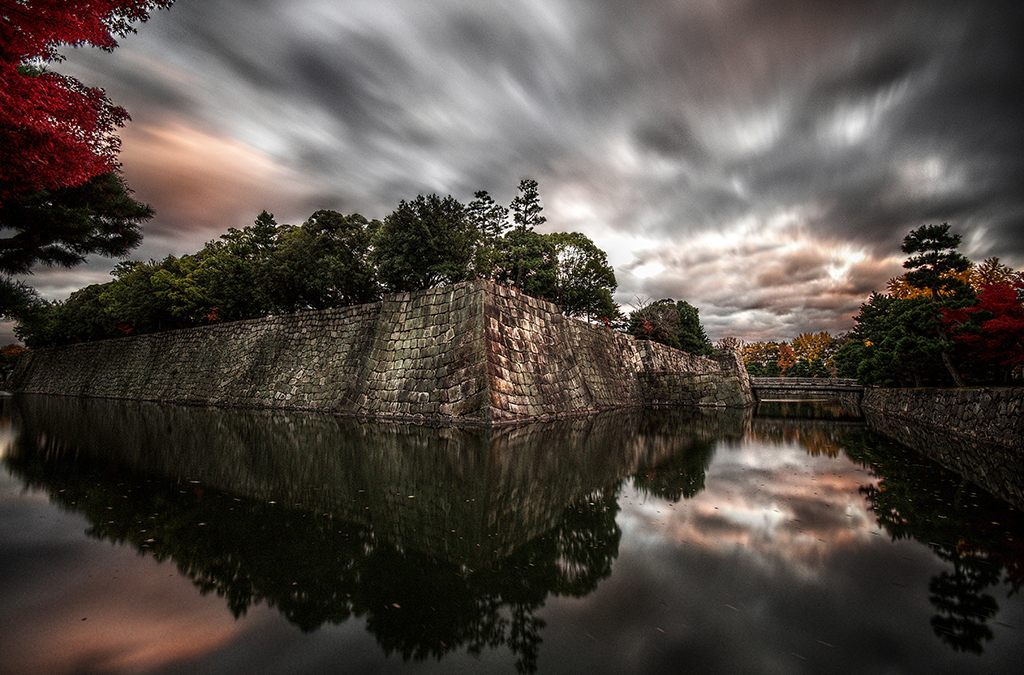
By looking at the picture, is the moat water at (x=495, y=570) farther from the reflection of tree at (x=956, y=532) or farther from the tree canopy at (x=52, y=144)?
the tree canopy at (x=52, y=144)

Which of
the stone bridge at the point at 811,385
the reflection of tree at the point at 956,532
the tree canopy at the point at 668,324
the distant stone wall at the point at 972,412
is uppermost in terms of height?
the tree canopy at the point at 668,324

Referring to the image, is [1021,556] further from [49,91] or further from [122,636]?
[49,91]

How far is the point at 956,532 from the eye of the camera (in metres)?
3.47

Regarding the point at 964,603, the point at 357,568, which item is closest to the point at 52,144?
the point at 357,568

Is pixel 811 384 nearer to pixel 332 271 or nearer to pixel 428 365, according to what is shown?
pixel 428 365

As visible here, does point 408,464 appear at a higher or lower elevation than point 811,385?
lower

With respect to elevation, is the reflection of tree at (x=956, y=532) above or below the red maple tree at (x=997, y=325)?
below

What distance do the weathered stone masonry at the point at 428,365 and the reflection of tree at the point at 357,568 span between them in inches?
277

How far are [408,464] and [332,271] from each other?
611 inches

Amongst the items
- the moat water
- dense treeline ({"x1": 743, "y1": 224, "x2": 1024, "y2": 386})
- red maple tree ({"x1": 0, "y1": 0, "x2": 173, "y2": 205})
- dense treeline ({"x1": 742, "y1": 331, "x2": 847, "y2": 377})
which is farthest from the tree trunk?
dense treeline ({"x1": 742, "y1": 331, "x2": 847, "y2": 377})

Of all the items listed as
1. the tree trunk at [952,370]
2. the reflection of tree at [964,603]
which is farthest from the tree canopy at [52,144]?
the tree trunk at [952,370]

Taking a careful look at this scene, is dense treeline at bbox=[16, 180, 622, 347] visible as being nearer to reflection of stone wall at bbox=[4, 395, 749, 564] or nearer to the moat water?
reflection of stone wall at bbox=[4, 395, 749, 564]

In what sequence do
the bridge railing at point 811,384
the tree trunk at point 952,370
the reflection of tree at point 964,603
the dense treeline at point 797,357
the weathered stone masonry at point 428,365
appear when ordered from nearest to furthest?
the reflection of tree at point 964,603
the weathered stone masonry at point 428,365
the tree trunk at point 952,370
the bridge railing at point 811,384
the dense treeline at point 797,357

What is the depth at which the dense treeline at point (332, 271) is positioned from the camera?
15.5 metres
